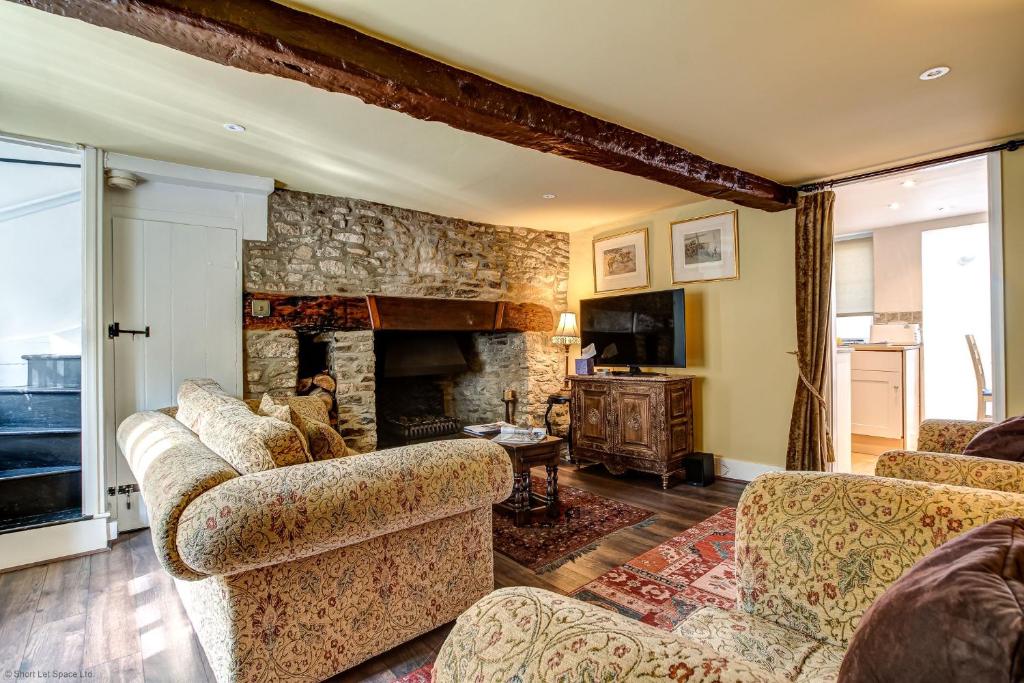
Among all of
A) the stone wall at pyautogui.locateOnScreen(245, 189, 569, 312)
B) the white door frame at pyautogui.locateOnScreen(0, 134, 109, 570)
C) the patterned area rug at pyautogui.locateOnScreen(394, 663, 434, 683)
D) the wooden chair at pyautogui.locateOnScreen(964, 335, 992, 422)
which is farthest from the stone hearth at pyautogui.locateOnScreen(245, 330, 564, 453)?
the wooden chair at pyautogui.locateOnScreen(964, 335, 992, 422)

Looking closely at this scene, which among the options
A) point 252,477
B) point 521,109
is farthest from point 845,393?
point 252,477

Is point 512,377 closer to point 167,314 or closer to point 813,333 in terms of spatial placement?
point 813,333

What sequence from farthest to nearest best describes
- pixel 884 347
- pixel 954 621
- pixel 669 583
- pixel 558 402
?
pixel 558 402, pixel 884 347, pixel 669 583, pixel 954 621

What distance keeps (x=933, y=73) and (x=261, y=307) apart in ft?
13.0

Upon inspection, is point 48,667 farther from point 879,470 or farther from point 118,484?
point 879,470

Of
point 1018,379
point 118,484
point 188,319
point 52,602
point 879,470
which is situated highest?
point 188,319

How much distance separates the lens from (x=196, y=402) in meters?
2.31

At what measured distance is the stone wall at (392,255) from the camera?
353cm

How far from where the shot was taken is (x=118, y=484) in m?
2.98

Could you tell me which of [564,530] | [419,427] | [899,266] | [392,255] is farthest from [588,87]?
[899,266]

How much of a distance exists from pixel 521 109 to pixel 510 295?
2.55 meters

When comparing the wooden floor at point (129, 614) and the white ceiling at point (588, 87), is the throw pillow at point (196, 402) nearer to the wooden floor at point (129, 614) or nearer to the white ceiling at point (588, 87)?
the wooden floor at point (129, 614)

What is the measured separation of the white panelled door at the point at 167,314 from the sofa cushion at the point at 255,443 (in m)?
1.61

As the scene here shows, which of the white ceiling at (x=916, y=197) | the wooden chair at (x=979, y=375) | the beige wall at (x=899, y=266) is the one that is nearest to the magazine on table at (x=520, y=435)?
the white ceiling at (x=916, y=197)
